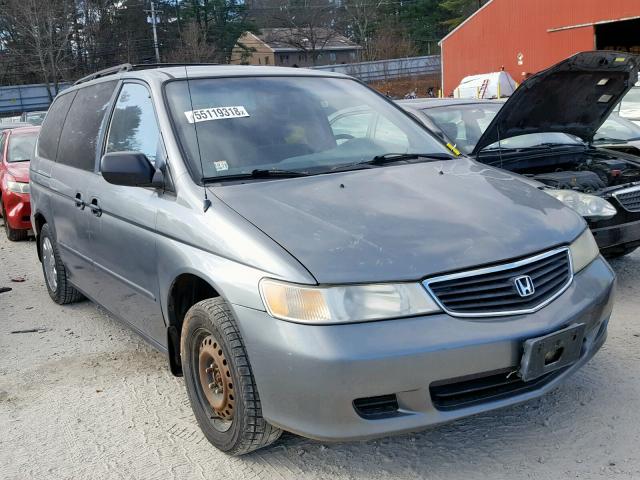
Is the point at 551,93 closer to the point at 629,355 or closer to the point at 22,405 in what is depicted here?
the point at 629,355

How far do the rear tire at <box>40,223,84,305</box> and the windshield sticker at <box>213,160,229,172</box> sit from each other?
2440 mm

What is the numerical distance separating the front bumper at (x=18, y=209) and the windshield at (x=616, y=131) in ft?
22.9

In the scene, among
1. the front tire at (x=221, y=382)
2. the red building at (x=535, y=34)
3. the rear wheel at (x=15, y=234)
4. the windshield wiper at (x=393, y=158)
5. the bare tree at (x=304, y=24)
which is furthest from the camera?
the bare tree at (x=304, y=24)

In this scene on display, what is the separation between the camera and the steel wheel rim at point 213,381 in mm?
2848

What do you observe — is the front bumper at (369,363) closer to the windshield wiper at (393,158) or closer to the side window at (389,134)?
the windshield wiper at (393,158)

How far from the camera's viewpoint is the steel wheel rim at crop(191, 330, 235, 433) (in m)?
2.85

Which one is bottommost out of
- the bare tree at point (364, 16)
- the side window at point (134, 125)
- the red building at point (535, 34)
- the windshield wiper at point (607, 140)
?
the windshield wiper at point (607, 140)

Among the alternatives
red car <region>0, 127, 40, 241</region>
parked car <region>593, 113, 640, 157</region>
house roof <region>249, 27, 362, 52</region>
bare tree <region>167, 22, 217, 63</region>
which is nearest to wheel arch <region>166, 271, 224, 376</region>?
parked car <region>593, 113, 640, 157</region>

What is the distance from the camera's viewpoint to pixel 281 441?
3.12m

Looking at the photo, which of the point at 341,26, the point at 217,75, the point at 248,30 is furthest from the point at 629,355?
the point at 341,26

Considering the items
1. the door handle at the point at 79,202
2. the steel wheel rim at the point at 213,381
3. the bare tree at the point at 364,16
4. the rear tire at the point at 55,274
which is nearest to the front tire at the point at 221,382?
the steel wheel rim at the point at 213,381

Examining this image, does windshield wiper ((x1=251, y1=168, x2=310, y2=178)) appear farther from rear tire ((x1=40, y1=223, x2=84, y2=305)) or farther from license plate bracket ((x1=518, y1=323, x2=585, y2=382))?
rear tire ((x1=40, y1=223, x2=84, y2=305))

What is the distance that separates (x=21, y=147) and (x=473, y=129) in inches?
266

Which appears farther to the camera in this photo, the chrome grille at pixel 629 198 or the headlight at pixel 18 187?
the headlight at pixel 18 187
